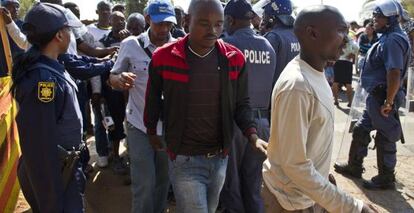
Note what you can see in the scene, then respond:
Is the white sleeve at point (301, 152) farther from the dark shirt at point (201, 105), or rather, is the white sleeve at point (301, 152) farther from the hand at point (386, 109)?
the hand at point (386, 109)

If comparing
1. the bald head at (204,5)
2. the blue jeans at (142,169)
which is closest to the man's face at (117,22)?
the blue jeans at (142,169)

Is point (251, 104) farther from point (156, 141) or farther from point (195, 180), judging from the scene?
point (195, 180)

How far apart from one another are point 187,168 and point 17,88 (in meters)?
1.03

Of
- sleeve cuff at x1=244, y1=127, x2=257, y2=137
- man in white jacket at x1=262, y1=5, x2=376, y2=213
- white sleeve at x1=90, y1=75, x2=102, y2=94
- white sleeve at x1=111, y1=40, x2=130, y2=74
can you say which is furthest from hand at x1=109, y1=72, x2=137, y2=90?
white sleeve at x1=90, y1=75, x2=102, y2=94

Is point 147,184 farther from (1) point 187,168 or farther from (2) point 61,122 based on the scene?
(2) point 61,122

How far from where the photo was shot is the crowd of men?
1.75 m

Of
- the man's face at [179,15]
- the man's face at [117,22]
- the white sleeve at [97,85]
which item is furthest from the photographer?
the man's face at [179,15]

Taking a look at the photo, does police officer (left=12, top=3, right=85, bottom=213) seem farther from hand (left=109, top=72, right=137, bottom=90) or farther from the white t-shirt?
the white t-shirt

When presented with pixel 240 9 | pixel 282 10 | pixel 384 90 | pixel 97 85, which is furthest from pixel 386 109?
pixel 97 85

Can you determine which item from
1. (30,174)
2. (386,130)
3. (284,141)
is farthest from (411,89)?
(30,174)

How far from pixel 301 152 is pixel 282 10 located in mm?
2417

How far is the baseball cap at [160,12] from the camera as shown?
2934 millimetres

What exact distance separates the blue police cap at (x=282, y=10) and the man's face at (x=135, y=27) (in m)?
1.54

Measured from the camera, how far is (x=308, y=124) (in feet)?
5.63
